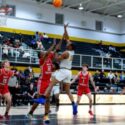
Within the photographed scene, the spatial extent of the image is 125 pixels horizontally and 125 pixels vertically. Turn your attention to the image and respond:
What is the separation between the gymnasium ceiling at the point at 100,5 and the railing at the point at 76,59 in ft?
19.1

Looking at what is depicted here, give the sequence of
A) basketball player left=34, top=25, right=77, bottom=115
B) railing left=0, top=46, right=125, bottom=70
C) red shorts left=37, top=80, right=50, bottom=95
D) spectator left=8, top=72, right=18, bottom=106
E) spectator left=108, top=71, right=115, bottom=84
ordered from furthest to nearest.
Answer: spectator left=108, top=71, right=115, bottom=84
railing left=0, top=46, right=125, bottom=70
spectator left=8, top=72, right=18, bottom=106
red shorts left=37, top=80, right=50, bottom=95
basketball player left=34, top=25, right=77, bottom=115

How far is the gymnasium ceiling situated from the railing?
5822mm

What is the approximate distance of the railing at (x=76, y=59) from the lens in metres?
26.0

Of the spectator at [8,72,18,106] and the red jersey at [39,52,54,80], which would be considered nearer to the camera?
A: the red jersey at [39,52,54,80]

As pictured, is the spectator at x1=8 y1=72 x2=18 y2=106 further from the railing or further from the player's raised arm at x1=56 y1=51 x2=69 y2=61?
the player's raised arm at x1=56 y1=51 x2=69 y2=61

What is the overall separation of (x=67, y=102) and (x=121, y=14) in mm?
18794

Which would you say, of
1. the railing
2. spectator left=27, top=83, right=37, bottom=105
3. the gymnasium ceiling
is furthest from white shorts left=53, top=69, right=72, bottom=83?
the gymnasium ceiling

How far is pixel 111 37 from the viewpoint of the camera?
40.3m

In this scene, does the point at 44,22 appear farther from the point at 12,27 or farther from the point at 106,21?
the point at 106,21

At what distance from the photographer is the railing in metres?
26.0

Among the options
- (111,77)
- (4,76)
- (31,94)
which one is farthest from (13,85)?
(111,77)

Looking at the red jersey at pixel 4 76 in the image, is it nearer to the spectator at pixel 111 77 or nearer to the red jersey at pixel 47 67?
the red jersey at pixel 47 67

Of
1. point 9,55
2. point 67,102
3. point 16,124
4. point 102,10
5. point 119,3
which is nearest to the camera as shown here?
point 16,124

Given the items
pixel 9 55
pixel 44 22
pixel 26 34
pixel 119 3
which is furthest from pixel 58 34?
pixel 9 55
